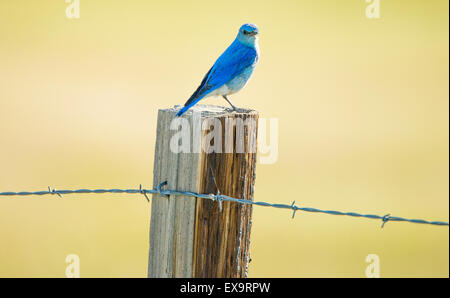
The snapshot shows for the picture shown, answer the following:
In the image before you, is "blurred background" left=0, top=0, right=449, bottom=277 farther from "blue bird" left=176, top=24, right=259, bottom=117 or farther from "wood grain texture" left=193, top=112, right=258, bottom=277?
"wood grain texture" left=193, top=112, right=258, bottom=277

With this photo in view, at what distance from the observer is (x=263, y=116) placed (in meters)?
14.0

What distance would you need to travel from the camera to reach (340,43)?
20.9 metres

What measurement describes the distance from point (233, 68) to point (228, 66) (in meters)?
0.06

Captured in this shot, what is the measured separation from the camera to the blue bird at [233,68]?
5652mm

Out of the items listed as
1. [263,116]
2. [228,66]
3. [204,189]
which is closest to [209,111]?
[204,189]

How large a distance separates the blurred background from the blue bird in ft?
7.94

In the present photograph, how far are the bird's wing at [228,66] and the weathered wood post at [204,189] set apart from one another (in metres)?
1.78

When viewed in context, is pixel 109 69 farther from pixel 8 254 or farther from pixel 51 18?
pixel 8 254

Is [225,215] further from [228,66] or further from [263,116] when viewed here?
[263,116]

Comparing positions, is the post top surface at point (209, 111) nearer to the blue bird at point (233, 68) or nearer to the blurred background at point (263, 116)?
the blue bird at point (233, 68)

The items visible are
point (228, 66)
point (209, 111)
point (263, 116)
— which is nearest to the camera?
point (209, 111)

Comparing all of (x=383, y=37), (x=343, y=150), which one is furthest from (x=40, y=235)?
(x=383, y=37)

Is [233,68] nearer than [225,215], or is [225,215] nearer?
[225,215]

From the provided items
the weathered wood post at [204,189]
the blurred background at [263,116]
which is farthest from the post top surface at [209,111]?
the blurred background at [263,116]
